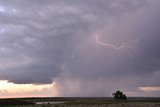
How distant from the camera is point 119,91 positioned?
131 meters
